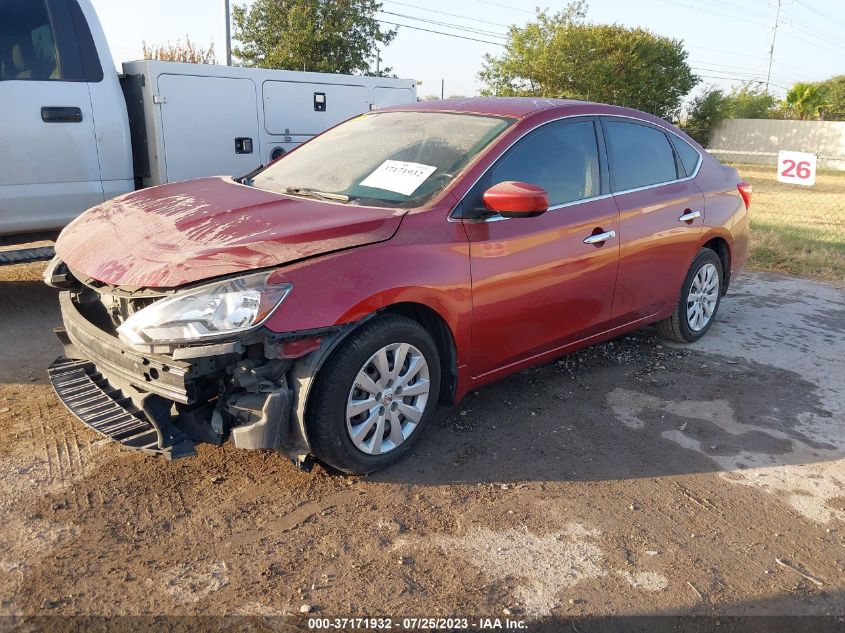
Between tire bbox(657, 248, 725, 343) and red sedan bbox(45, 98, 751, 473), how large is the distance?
37cm

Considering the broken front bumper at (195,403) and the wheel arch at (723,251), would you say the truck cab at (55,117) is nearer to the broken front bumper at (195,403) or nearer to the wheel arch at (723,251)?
the broken front bumper at (195,403)

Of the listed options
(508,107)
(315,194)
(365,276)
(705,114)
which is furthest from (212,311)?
(705,114)

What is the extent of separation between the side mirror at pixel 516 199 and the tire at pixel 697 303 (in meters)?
2.17

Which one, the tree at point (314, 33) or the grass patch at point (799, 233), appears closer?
the grass patch at point (799, 233)

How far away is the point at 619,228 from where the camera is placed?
4.30m

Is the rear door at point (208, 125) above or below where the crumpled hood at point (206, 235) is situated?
above

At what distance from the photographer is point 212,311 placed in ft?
9.16

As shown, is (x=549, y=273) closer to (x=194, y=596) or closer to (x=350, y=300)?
(x=350, y=300)

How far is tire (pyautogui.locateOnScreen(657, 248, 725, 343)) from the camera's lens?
16.9 ft

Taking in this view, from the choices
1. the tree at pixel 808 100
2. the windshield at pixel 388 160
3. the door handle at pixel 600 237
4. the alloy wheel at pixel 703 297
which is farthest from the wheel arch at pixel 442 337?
the tree at pixel 808 100

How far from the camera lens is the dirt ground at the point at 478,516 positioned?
2588 millimetres

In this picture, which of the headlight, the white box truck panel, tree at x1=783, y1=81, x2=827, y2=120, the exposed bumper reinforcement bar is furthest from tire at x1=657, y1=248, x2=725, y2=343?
tree at x1=783, y1=81, x2=827, y2=120

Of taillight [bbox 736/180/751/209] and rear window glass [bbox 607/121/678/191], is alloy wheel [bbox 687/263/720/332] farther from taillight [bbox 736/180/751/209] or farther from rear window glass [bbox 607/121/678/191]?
rear window glass [bbox 607/121/678/191]

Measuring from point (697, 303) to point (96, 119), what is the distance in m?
4.78
